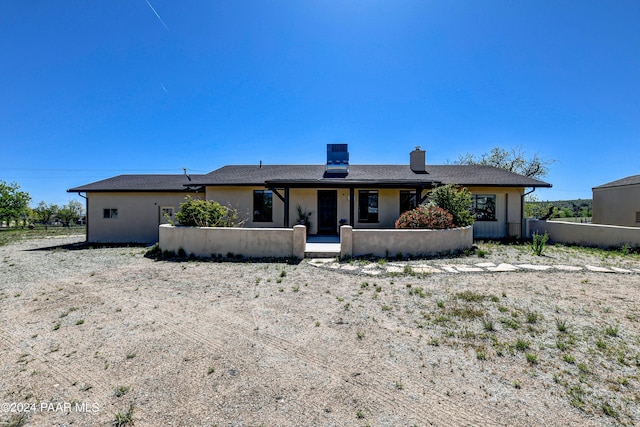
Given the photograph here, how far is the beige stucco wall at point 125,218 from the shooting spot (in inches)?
558

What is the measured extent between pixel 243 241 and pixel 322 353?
6.26m

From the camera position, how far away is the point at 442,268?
7.26 metres

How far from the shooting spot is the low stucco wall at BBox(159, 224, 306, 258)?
28.5 feet

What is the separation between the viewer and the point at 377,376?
8.95ft

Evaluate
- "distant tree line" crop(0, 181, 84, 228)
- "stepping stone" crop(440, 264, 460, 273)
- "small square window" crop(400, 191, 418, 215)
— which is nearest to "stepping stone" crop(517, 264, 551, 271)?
"stepping stone" crop(440, 264, 460, 273)

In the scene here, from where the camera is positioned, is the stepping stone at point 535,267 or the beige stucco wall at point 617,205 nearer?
the stepping stone at point 535,267

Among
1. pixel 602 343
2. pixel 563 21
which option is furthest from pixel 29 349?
pixel 563 21

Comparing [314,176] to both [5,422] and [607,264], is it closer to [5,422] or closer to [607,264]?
[607,264]

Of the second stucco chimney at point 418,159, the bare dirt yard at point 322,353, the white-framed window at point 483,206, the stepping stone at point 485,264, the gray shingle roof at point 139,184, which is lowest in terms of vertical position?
the bare dirt yard at point 322,353

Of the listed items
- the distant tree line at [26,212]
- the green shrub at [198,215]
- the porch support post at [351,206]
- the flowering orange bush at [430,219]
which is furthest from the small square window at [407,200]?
the distant tree line at [26,212]

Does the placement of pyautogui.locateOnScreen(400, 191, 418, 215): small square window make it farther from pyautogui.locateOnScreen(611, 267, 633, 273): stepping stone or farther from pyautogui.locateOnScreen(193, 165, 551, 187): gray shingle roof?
pyautogui.locateOnScreen(611, 267, 633, 273): stepping stone

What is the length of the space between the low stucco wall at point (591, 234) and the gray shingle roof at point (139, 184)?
709 inches

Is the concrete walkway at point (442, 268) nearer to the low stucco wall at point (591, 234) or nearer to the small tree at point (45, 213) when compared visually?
the low stucco wall at point (591, 234)

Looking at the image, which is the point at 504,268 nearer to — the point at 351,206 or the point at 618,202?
the point at 351,206
